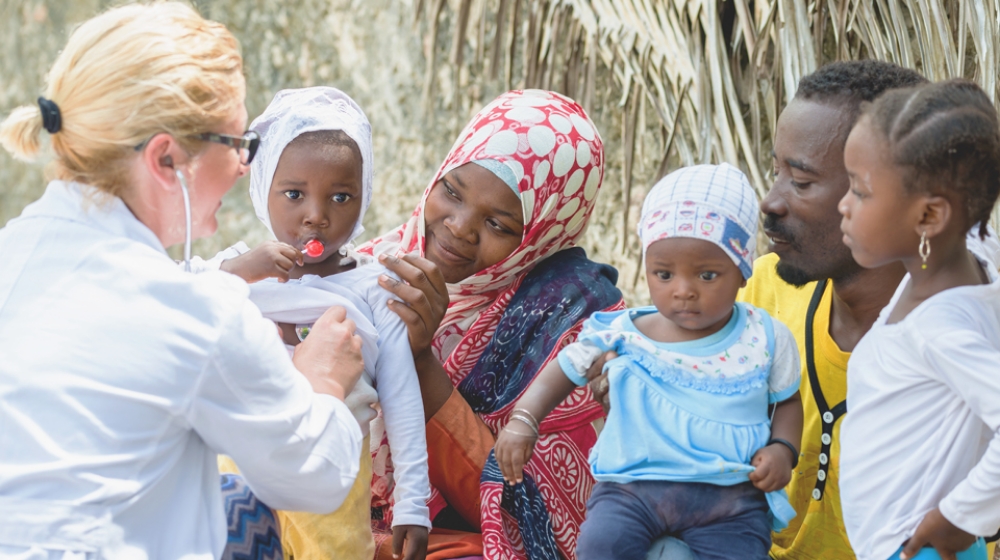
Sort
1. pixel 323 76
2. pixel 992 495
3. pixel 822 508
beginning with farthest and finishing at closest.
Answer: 1. pixel 323 76
2. pixel 822 508
3. pixel 992 495

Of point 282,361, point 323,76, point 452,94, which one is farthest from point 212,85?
point 323,76

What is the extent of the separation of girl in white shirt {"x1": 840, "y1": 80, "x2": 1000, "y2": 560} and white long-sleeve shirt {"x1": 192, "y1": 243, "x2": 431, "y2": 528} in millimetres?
987

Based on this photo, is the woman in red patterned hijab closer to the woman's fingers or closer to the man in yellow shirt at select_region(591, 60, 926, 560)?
the woman's fingers

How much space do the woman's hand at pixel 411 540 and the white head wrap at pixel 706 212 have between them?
84 centimetres

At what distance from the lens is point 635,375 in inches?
82.7

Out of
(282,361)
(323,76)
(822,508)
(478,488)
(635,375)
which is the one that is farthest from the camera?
(323,76)

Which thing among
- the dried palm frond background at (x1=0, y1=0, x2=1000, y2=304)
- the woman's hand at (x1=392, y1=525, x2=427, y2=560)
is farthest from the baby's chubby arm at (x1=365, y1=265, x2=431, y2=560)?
the dried palm frond background at (x1=0, y1=0, x2=1000, y2=304)

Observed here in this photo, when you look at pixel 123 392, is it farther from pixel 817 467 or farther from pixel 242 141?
pixel 817 467

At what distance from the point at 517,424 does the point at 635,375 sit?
268 mm

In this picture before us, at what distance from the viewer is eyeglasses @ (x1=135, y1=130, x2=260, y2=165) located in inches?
73.3

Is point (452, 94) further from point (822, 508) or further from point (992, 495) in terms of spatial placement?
point (992, 495)

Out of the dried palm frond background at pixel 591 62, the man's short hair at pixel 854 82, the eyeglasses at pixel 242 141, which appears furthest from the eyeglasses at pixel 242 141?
the dried palm frond background at pixel 591 62

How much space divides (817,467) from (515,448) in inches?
33.0

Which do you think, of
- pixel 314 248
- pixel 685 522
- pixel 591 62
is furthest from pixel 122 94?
pixel 591 62
